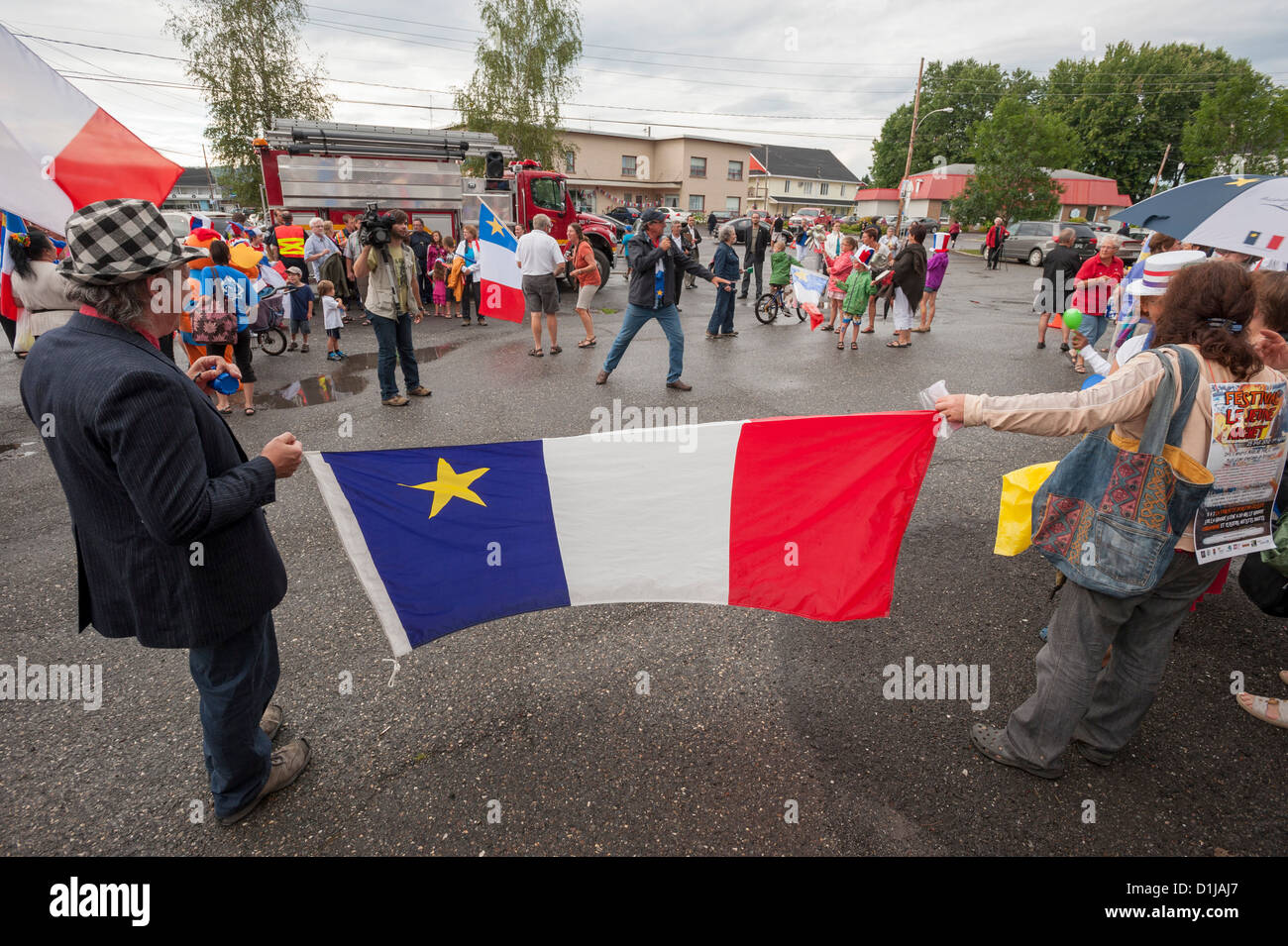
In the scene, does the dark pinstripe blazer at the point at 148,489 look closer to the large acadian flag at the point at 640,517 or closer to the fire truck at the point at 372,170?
the large acadian flag at the point at 640,517

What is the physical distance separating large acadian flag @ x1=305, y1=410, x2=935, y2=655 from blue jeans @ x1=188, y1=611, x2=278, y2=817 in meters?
0.45

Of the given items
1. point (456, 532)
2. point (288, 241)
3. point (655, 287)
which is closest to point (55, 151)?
point (456, 532)

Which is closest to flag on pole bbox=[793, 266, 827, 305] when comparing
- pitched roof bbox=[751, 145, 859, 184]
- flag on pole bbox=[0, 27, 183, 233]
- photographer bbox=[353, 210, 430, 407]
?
photographer bbox=[353, 210, 430, 407]

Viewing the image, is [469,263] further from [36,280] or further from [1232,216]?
[1232,216]

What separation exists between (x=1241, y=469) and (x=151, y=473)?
131 inches

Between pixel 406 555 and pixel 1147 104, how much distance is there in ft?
238

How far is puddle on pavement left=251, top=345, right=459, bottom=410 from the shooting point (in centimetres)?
764

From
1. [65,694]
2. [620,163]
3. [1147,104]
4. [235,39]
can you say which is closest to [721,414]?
[65,694]

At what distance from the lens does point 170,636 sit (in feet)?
6.35

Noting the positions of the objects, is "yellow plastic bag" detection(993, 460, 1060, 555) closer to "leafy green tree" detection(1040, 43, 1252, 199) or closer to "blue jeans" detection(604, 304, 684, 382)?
"blue jeans" detection(604, 304, 684, 382)

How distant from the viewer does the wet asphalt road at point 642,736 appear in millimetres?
2295

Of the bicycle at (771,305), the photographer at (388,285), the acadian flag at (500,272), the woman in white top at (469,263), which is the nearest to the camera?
the photographer at (388,285)

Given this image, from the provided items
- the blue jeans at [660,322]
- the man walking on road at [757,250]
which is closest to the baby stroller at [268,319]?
the blue jeans at [660,322]

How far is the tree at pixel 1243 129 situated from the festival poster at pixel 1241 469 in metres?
42.5
